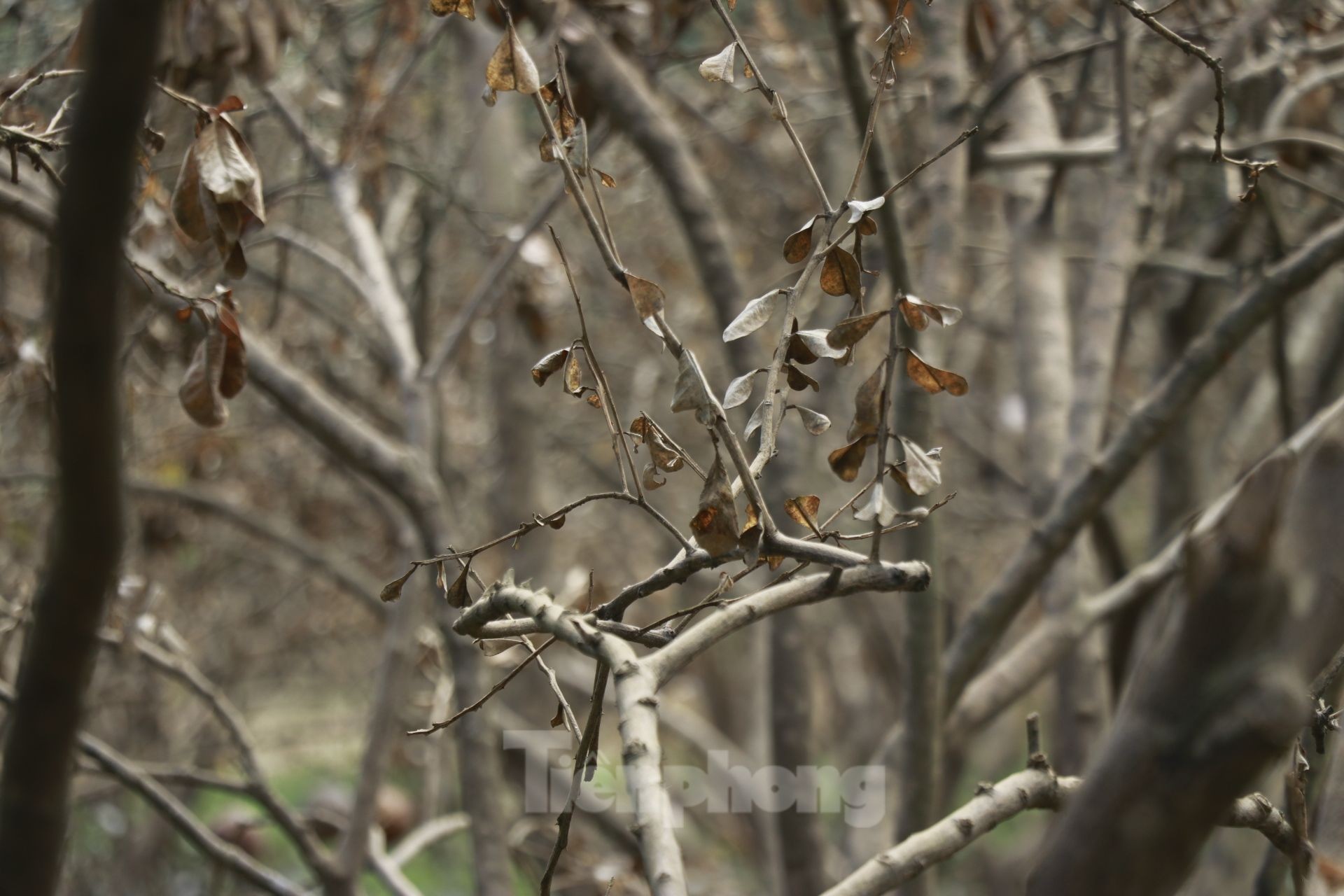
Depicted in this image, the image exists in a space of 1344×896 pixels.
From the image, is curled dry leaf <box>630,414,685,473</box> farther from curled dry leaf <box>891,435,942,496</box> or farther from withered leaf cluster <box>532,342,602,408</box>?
curled dry leaf <box>891,435,942,496</box>

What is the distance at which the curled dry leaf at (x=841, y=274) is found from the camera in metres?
1.25

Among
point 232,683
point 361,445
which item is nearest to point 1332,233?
point 361,445

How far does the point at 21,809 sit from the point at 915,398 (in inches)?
65.5

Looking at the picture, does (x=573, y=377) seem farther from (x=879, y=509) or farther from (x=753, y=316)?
(x=879, y=509)

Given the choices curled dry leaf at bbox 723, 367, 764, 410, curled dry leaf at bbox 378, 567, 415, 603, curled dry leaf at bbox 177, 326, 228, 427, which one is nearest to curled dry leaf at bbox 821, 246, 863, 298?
curled dry leaf at bbox 723, 367, 764, 410

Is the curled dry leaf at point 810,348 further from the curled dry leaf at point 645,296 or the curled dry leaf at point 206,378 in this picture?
the curled dry leaf at point 206,378

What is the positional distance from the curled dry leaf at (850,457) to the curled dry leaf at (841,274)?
0.55ft

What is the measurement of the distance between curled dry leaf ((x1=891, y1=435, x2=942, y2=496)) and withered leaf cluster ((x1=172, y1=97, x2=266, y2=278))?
0.92 meters

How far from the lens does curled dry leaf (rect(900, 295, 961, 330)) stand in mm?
1167

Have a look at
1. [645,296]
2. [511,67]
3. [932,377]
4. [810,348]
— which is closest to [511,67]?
[511,67]

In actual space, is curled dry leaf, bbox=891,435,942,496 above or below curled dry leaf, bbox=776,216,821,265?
below

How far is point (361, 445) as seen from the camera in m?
2.71

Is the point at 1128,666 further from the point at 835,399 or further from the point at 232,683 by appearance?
the point at 232,683

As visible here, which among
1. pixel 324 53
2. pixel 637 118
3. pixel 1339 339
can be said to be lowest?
pixel 1339 339
